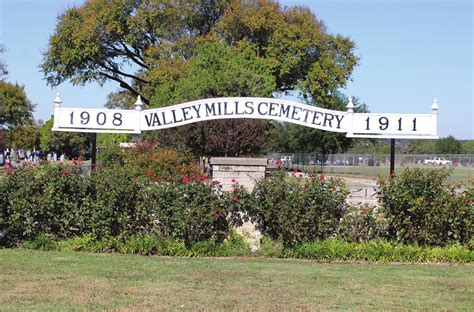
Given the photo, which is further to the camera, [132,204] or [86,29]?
[86,29]

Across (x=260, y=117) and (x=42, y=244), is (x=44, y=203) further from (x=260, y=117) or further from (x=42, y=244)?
(x=260, y=117)

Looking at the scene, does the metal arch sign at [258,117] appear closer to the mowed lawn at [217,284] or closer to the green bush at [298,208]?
the green bush at [298,208]

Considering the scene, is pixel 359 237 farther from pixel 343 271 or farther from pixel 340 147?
pixel 340 147

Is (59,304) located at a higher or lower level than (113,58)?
lower

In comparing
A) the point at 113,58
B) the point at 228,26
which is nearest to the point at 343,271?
the point at 228,26

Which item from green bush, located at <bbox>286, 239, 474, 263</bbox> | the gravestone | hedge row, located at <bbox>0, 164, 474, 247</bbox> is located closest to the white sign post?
the gravestone

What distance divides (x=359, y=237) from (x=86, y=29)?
36257 millimetres

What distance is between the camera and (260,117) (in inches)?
433

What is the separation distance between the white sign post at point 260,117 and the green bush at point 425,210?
1719 mm

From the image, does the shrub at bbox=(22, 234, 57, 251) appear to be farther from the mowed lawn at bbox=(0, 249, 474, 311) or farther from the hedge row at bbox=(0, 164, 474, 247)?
the mowed lawn at bbox=(0, 249, 474, 311)

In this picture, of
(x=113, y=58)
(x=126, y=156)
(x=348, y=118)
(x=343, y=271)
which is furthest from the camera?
(x=113, y=58)

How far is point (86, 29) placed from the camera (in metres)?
42.2

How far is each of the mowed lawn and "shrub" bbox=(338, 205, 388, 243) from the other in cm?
78

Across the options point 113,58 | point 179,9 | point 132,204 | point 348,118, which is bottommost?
point 132,204
